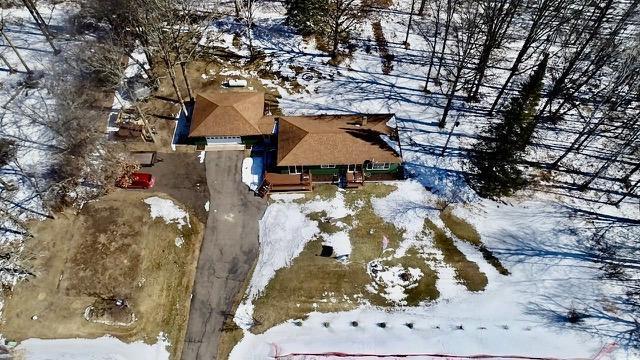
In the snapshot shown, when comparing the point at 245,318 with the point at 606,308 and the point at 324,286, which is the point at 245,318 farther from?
the point at 606,308

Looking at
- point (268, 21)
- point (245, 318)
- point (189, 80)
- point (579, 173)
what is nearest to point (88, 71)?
point (189, 80)

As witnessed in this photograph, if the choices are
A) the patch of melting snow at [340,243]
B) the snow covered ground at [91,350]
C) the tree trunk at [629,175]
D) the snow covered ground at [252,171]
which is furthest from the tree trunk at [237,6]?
the tree trunk at [629,175]

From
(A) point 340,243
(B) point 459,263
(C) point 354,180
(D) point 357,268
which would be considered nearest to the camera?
(D) point 357,268

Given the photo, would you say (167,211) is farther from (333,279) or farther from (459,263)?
(459,263)

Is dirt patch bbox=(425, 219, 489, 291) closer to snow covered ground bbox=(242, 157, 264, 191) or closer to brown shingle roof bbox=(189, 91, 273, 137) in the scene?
snow covered ground bbox=(242, 157, 264, 191)

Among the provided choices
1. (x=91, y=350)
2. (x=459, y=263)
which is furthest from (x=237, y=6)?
(x=91, y=350)

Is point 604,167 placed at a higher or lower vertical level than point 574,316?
higher
